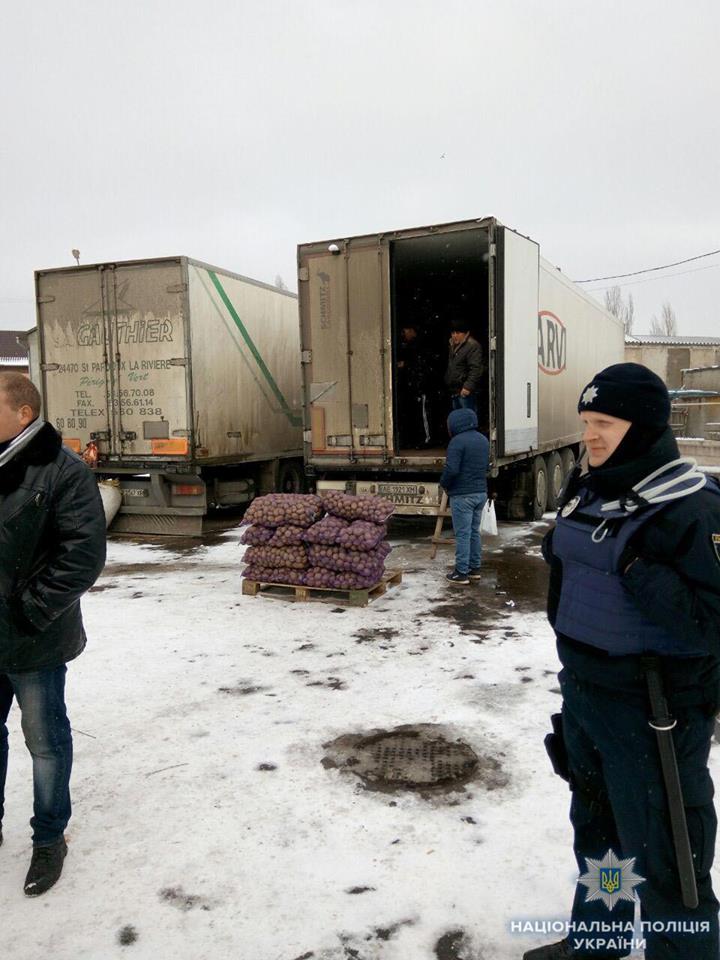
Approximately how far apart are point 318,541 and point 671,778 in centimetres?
493

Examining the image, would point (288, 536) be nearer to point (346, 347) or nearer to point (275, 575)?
point (275, 575)

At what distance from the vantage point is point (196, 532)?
10.2 meters

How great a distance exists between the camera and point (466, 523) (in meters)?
7.41

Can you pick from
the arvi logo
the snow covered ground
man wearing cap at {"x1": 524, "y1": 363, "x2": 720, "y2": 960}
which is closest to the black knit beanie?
man wearing cap at {"x1": 524, "y1": 363, "x2": 720, "y2": 960}

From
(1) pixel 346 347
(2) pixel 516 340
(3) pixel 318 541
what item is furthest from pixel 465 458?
(1) pixel 346 347

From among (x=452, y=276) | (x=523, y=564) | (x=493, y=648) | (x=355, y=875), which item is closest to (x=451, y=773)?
(x=355, y=875)

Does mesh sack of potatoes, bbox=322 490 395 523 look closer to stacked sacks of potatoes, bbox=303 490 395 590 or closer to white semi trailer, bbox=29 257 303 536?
stacked sacks of potatoes, bbox=303 490 395 590

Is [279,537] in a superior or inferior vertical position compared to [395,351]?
inferior

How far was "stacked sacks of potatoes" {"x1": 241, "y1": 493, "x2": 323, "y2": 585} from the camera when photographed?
22.4 feet

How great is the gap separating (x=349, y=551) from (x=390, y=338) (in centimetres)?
Result: 302

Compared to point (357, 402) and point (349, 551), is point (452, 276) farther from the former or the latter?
point (349, 551)

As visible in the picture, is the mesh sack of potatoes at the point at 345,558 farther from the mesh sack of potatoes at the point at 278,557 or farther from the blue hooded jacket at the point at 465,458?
the blue hooded jacket at the point at 465,458

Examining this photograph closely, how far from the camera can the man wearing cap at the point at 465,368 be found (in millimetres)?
9172

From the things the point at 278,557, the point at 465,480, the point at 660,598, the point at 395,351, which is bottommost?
the point at 278,557
